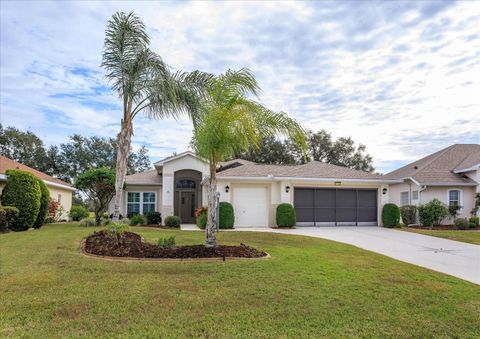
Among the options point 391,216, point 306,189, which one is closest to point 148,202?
point 306,189

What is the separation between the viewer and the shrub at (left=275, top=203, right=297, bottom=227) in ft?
57.8

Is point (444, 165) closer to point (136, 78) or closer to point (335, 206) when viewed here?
point (335, 206)

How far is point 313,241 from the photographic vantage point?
12.3 meters

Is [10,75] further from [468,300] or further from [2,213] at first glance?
[468,300]

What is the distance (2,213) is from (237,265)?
11.2 meters

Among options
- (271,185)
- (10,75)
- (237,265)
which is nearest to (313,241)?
(237,265)

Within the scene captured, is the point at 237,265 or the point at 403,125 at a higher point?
the point at 403,125

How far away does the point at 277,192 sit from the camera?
18641 mm

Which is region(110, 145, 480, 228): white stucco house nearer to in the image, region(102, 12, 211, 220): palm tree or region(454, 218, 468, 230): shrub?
region(454, 218, 468, 230): shrub

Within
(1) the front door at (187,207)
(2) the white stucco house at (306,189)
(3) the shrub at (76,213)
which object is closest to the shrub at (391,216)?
(2) the white stucco house at (306,189)

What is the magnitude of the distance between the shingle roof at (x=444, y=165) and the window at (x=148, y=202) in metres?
16.0

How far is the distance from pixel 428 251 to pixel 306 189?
28.6ft

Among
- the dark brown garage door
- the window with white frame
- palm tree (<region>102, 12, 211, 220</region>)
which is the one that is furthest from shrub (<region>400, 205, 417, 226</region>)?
the window with white frame

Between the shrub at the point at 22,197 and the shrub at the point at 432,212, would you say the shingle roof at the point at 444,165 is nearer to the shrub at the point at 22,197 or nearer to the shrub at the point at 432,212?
the shrub at the point at 432,212
